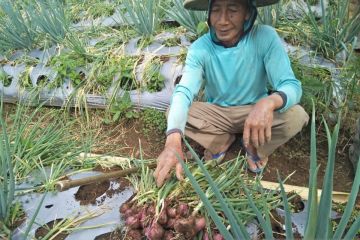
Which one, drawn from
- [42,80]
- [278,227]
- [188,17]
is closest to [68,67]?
[42,80]

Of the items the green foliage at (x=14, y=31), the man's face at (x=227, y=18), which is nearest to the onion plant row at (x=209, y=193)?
the man's face at (x=227, y=18)

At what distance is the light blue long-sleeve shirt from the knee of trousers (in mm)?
122

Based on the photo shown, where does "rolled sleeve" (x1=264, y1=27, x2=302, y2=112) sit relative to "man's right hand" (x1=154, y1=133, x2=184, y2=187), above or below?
above

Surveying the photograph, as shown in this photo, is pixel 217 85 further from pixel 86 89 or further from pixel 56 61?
pixel 56 61

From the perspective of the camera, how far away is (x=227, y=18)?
1865mm

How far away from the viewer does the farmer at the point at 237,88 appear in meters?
1.73

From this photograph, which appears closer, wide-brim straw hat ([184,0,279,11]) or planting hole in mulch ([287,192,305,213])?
planting hole in mulch ([287,192,305,213])

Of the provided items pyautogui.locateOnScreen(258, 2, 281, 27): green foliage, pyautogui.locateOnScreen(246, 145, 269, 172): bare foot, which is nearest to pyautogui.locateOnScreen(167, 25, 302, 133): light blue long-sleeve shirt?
pyautogui.locateOnScreen(246, 145, 269, 172): bare foot

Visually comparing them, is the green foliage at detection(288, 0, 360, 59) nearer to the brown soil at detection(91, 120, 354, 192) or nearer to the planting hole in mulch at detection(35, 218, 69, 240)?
the brown soil at detection(91, 120, 354, 192)

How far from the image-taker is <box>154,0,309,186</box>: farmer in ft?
5.67

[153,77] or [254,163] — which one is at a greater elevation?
[153,77]

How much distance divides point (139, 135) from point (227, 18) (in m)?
1.12

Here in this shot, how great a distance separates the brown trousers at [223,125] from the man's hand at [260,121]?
34 cm

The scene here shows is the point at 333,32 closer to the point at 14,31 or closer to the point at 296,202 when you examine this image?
the point at 296,202
